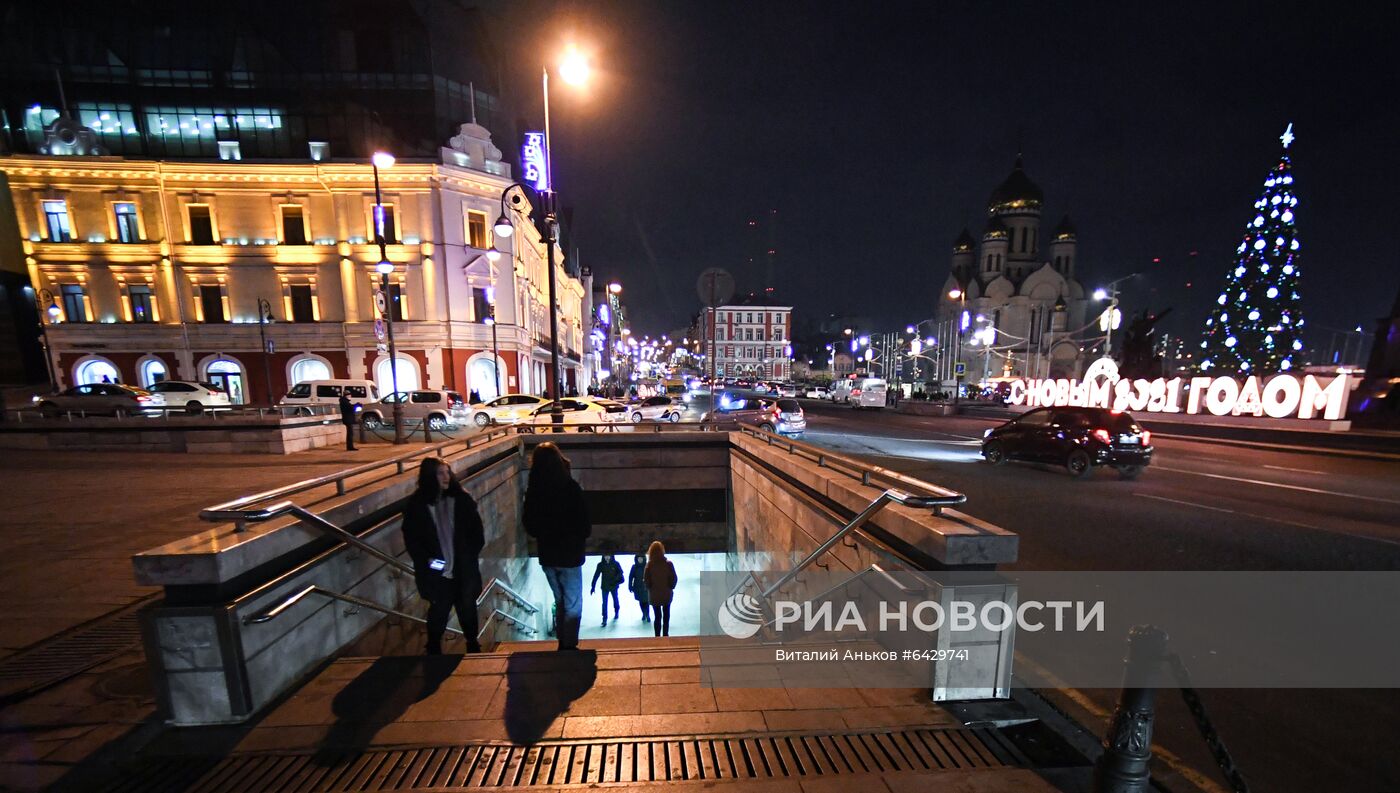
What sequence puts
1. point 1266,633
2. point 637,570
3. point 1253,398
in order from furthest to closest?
point 1253,398
point 637,570
point 1266,633

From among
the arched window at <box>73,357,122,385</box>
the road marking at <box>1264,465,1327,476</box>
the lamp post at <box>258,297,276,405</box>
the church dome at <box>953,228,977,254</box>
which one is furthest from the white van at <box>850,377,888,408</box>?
the church dome at <box>953,228,977,254</box>

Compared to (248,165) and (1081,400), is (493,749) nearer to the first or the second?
(1081,400)

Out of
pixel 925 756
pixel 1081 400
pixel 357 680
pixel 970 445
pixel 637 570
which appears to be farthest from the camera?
pixel 1081 400

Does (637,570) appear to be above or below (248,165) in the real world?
below

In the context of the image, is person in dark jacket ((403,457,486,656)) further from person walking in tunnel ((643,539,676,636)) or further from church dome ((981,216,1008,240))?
church dome ((981,216,1008,240))

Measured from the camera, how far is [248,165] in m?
26.8

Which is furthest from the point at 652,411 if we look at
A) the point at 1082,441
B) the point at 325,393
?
the point at 1082,441

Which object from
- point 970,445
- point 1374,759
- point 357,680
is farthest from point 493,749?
point 970,445

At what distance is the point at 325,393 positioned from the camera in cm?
2092

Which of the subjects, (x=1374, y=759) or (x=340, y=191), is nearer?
(x=1374, y=759)

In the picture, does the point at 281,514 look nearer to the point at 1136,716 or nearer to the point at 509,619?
the point at 1136,716

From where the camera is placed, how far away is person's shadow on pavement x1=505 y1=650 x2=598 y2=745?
3.06 meters

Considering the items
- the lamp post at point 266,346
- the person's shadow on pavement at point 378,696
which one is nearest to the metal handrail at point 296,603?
the person's shadow on pavement at point 378,696

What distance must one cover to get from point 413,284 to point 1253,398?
40.6 meters
